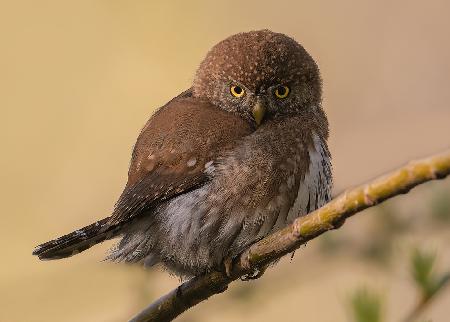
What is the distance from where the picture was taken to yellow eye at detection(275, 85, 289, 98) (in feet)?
15.1

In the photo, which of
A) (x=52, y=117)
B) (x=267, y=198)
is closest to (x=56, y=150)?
(x=52, y=117)

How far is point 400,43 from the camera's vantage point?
6.18 m

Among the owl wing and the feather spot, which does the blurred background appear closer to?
the owl wing

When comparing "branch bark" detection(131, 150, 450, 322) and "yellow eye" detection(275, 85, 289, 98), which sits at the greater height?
"yellow eye" detection(275, 85, 289, 98)

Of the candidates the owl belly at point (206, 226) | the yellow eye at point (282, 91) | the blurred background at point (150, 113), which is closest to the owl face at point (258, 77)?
the yellow eye at point (282, 91)

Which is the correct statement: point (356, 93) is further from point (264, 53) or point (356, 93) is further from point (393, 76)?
point (264, 53)

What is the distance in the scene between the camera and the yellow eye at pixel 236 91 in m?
4.56

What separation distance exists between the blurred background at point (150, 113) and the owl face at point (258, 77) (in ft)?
2.35

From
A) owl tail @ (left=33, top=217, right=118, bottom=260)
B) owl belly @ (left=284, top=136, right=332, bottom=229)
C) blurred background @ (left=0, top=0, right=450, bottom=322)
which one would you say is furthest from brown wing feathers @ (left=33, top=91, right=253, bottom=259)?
blurred background @ (left=0, top=0, right=450, bottom=322)

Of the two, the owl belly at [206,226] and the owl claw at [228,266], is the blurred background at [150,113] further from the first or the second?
the owl claw at [228,266]

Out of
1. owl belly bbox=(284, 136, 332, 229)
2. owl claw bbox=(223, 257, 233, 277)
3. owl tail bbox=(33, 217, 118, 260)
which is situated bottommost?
owl claw bbox=(223, 257, 233, 277)

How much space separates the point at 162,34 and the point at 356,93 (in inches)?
76.0

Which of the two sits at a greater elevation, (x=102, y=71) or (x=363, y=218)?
(x=102, y=71)

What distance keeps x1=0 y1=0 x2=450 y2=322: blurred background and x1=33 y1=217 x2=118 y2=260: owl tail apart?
41 centimetres
